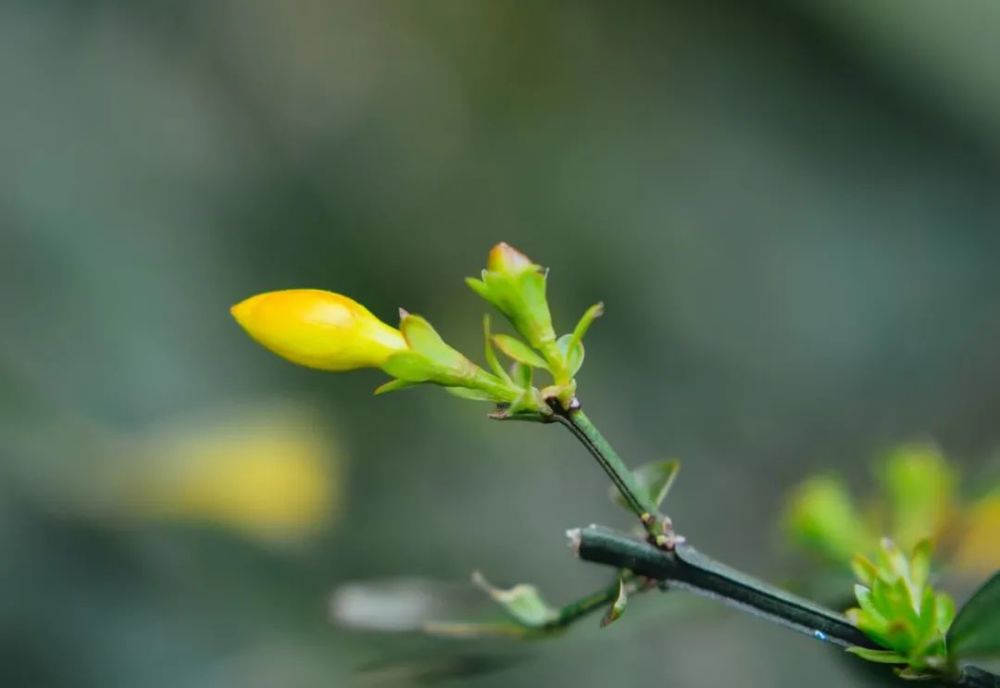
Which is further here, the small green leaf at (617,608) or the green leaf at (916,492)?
the green leaf at (916,492)

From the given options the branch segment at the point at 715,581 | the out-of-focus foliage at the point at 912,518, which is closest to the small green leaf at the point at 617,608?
the branch segment at the point at 715,581

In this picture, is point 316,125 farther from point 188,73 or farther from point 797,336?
point 797,336

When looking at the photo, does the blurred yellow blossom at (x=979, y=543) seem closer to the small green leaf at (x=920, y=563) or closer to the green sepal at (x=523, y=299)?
the small green leaf at (x=920, y=563)

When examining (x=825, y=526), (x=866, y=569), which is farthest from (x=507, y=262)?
(x=825, y=526)

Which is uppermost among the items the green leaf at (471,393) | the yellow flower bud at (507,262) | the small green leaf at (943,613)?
the yellow flower bud at (507,262)

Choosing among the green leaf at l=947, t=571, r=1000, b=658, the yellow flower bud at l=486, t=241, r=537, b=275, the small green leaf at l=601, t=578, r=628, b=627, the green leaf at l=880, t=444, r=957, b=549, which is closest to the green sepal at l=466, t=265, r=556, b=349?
the yellow flower bud at l=486, t=241, r=537, b=275

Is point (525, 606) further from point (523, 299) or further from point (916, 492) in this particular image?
point (916, 492)
